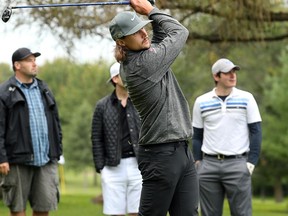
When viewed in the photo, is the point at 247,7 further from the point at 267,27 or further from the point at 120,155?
the point at 120,155

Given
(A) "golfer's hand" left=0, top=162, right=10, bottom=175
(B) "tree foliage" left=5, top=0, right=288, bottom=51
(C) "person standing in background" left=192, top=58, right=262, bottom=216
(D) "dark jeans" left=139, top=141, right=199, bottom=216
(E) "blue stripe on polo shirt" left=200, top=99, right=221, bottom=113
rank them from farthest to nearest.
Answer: (B) "tree foliage" left=5, top=0, right=288, bottom=51, (E) "blue stripe on polo shirt" left=200, top=99, right=221, bottom=113, (C) "person standing in background" left=192, top=58, right=262, bottom=216, (A) "golfer's hand" left=0, top=162, right=10, bottom=175, (D) "dark jeans" left=139, top=141, right=199, bottom=216

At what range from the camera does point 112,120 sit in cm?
858

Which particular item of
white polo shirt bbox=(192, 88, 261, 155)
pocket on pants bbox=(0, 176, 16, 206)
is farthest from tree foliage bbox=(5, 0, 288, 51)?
pocket on pants bbox=(0, 176, 16, 206)

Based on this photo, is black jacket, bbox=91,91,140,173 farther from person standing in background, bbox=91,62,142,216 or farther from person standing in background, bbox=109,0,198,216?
person standing in background, bbox=109,0,198,216

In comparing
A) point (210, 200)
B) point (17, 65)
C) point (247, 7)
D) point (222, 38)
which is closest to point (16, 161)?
point (17, 65)

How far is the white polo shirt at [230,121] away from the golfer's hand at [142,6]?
9.70ft

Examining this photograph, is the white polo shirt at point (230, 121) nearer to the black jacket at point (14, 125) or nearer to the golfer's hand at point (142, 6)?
the black jacket at point (14, 125)

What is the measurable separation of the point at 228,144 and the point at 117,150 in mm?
1218

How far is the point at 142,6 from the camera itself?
5707 millimetres

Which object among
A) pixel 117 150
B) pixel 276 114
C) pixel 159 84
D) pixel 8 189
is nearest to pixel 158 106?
pixel 159 84

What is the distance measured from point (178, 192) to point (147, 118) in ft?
2.02

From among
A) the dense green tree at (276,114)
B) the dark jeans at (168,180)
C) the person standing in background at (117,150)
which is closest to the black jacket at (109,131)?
the person standing in background at (117,150)

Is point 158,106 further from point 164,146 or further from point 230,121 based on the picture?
point 230,121

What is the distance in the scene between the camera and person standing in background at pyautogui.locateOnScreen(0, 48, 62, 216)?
7.98 metres
